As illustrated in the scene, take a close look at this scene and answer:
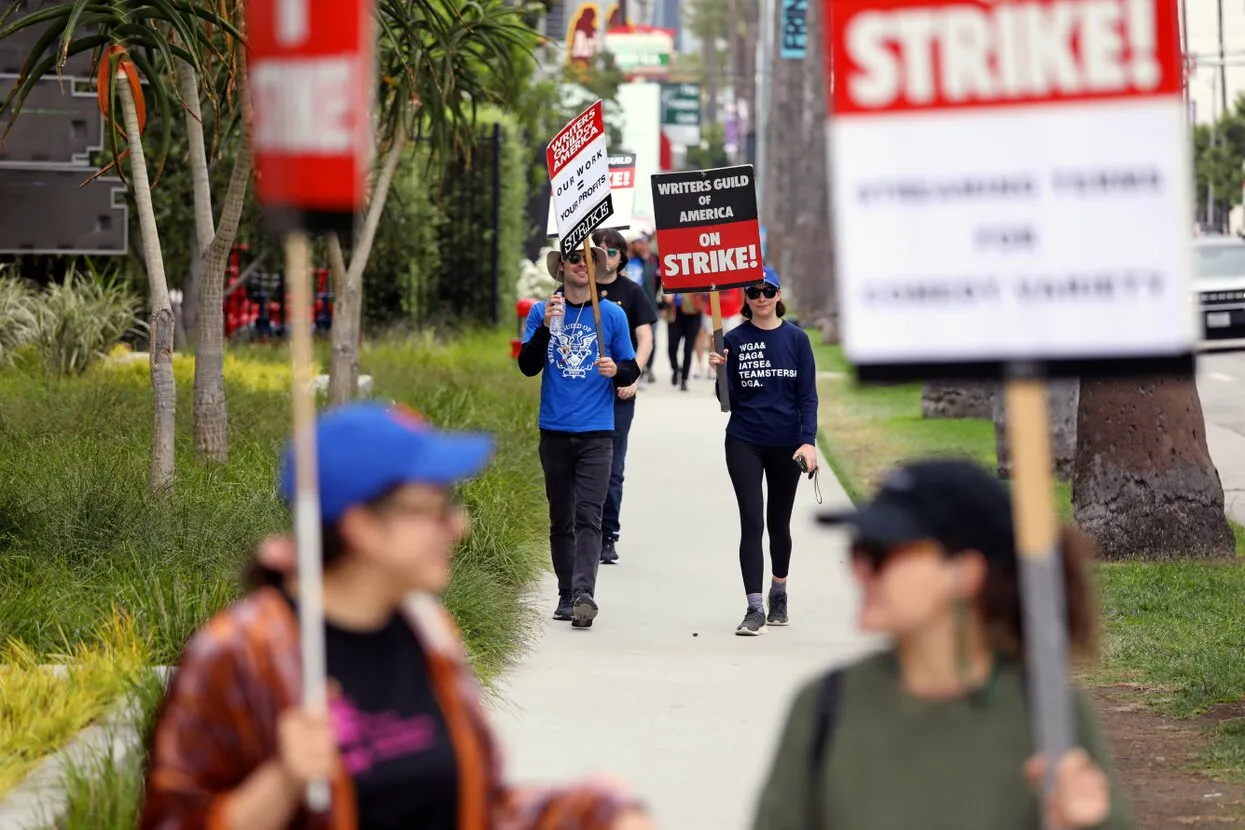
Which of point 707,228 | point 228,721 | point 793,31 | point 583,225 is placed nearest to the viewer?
point 228,721

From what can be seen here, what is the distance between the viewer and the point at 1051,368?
3314 mm

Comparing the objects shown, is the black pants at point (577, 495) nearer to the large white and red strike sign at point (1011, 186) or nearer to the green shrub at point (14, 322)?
the large white and red strike sign at point (1011, 186)

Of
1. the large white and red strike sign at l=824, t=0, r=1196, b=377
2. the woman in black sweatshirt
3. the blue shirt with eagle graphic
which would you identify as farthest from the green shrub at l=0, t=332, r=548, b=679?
the large white and red strike sign at l=824, t=0, r=1196, b=377

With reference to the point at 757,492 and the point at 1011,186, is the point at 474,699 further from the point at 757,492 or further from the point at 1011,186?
the point at 757,492

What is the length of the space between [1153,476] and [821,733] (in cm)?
921

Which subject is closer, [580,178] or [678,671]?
[678,671]

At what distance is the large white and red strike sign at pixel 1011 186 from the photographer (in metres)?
3.30

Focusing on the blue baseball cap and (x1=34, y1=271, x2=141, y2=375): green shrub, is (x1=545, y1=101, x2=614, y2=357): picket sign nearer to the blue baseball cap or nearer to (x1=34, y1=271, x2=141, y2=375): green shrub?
(x1=34, y1=271, x2=141, y2=375): green shrub

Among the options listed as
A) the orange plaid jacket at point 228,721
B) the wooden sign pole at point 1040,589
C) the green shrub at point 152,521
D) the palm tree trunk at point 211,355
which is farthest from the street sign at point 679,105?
the orange plaid jacket at point 228,721

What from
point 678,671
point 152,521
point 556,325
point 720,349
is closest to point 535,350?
point 556,325

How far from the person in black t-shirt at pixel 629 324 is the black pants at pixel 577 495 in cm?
159

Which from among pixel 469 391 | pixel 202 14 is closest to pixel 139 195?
pixel 202 14

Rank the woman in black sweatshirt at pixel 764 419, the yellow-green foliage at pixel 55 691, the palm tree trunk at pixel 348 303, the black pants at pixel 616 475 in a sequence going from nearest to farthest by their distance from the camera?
the yellow-green foliage at pixel 55 691
the woman in black sweatshirt at pixel 764 419
the black pants at pixel 616 475
the palm tree trunk at pixel 348 303

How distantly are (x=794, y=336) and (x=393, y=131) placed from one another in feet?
17.7
